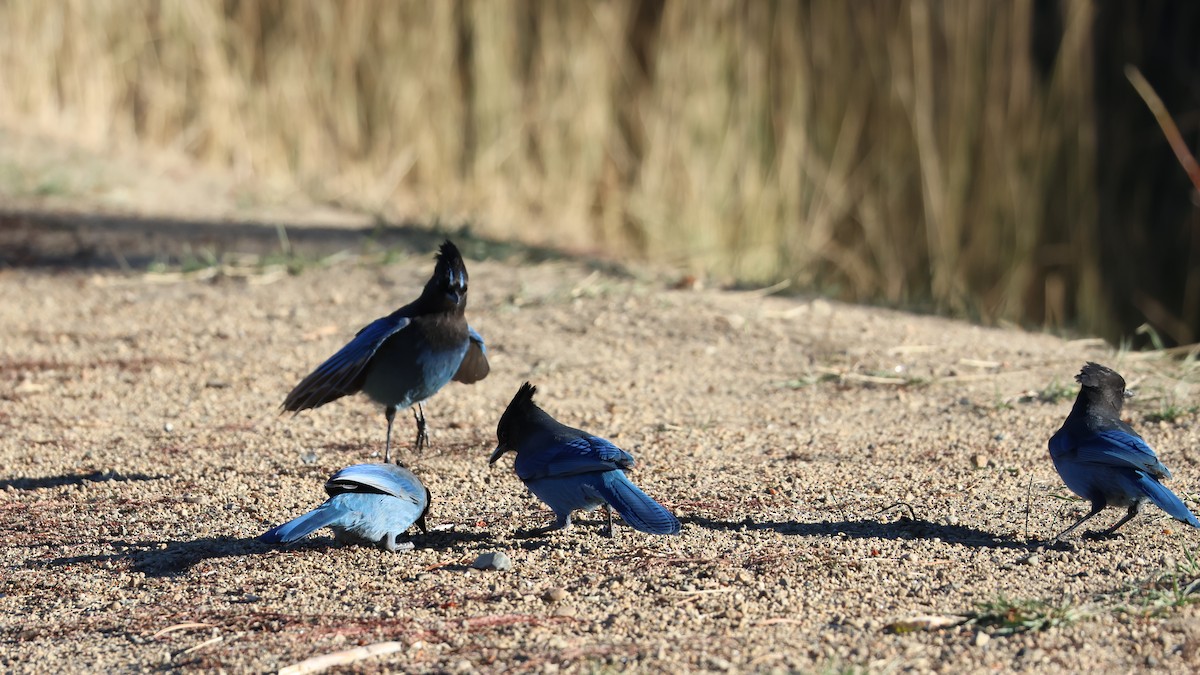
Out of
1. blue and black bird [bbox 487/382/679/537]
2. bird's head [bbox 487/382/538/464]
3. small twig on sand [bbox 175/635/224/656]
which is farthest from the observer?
bird's head [bbox 487/382/538/464]

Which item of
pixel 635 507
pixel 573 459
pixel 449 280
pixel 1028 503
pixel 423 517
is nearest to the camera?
pixel 635 507

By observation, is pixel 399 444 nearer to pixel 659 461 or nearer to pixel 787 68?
pixel 659 461

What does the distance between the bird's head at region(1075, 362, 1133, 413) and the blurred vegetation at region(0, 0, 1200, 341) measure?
2.51 meters

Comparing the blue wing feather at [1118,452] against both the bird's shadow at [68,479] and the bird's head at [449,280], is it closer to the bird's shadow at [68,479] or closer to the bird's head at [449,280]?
the bird's head at [449,280]

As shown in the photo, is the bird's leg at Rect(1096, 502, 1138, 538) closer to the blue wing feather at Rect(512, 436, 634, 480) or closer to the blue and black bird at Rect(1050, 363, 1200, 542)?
the blue and black bird at Rect(1050, 363, 1200, 542)

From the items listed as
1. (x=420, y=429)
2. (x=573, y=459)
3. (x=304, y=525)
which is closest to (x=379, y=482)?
(x=304, y=525)

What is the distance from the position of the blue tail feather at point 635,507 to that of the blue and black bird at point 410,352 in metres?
0.68

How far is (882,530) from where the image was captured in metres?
3.39

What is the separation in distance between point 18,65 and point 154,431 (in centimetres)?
Answer: 608

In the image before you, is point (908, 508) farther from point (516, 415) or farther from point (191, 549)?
point (191, 549)

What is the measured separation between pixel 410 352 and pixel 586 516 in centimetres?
63

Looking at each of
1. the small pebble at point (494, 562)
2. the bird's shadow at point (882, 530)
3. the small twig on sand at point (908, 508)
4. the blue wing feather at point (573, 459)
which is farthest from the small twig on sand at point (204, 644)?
the small twig on sand at point (908, 508)

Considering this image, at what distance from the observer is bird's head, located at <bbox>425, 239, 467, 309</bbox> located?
12.2ft

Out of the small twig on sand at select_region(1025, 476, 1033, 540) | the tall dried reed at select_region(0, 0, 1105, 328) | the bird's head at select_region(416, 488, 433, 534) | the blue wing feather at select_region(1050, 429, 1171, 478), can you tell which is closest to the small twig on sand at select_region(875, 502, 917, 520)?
the small twig on sand at select_region(1025, 476, 1033, 540)
